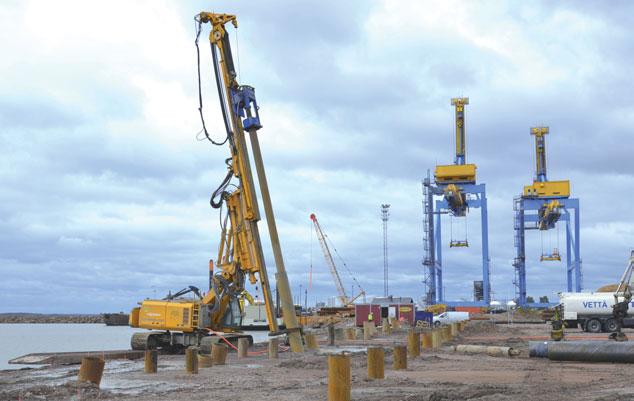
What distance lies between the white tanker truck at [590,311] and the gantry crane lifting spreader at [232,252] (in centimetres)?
2428

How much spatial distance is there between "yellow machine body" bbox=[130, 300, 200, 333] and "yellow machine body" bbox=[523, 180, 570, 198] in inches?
2882

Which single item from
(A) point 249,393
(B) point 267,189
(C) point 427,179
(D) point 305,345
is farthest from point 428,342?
(C) point 427,179

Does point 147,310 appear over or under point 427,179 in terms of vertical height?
under

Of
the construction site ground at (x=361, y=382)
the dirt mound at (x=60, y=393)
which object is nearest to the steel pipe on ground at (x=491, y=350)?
the construction site ground at (x=361, y=382)

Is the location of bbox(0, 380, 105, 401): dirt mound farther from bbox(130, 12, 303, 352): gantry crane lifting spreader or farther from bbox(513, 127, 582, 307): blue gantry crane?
bbox(513, 127, 582, 307): blue gantry crane

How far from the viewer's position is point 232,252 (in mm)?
31500

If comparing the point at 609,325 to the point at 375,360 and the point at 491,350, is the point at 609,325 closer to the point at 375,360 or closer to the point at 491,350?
the point at 491,350

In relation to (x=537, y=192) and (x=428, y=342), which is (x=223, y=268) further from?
(x=537, y=192)

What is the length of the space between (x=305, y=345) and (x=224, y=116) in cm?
944

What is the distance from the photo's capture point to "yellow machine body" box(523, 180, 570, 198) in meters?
97.6

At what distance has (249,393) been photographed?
51.9 ft

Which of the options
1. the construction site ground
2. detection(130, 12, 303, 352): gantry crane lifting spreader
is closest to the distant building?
detection(130, 12, 303, 352): gantry crane lifting spreader

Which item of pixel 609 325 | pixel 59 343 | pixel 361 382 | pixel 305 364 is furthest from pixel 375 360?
pixel 59 343

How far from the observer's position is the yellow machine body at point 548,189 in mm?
97562
